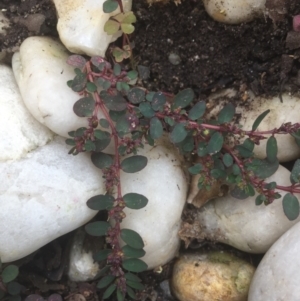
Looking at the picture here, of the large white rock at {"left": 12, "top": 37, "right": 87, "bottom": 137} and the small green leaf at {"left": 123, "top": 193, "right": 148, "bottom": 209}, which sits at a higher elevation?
the large white rock at {"left": 12, "top": 37, "right": 87, "bottom": 137}

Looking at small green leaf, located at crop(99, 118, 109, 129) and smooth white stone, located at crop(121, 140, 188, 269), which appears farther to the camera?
smooth white stone, located at crop(121, 140, 188, 269)

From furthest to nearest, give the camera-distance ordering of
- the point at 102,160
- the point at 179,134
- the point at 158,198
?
the point at 158,198 → the point at 102,160 → the point at 179,134

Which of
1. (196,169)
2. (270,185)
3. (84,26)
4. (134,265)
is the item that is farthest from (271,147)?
(84,26)

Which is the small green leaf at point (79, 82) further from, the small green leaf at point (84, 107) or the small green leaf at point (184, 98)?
the small green leaf at point (184, 98)

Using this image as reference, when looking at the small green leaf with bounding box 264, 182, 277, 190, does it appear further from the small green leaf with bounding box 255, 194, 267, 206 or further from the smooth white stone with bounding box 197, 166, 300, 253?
the smooth white stone with bounding box 197, 166, 300, 253

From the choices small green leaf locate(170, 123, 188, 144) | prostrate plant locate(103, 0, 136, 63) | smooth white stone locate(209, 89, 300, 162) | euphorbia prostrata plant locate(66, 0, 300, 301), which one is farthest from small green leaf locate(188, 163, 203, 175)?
prostrate plant locate(103, 0, 136, 63)

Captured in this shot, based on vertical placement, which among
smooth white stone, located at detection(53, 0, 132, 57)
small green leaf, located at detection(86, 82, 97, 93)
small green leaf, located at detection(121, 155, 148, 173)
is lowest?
small green leaf, located at detection(121, 155, 148, 173)

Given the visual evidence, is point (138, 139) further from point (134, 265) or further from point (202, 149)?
point (134, 265)
